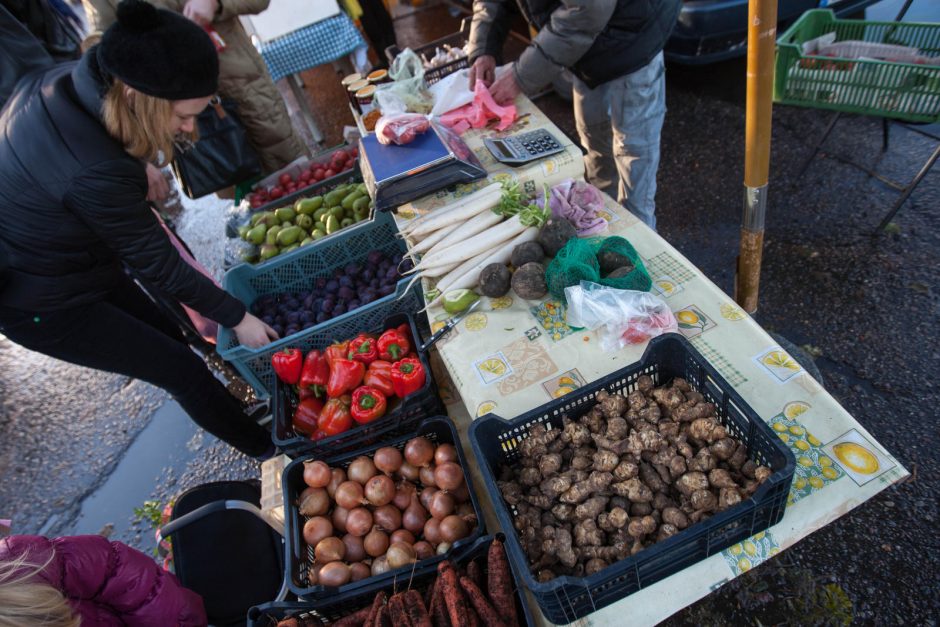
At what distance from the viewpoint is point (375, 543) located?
202 centimetres

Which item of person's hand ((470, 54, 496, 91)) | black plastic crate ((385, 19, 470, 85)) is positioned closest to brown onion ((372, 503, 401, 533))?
person's hand ((470, 54, 496, 91))

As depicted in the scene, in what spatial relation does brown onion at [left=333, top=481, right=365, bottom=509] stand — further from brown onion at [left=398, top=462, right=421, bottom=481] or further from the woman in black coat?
the woman in black coat

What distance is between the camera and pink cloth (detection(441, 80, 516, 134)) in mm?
3293

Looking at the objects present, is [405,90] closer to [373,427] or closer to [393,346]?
[393,346]

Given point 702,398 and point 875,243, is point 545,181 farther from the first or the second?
point 875,243

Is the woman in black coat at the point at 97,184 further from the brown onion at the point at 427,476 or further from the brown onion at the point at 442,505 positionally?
the brown onion at the point at 442,505

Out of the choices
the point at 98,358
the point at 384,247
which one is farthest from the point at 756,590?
the point at 98,358

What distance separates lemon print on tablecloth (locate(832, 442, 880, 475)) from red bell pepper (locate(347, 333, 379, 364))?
184 cm

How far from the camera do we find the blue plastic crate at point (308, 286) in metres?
2.74

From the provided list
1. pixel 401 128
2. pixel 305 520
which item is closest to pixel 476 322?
pixel 305 520

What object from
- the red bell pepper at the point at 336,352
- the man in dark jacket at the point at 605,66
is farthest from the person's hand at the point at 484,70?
the red bell pepper at the point at 336,352

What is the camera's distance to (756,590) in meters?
2.48

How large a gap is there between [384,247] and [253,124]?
2000 millimetres

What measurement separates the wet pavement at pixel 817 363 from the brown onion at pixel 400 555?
1.43 metres
